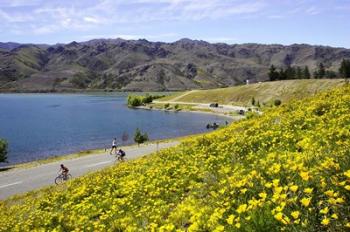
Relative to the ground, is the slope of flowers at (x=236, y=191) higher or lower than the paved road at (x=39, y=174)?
higher

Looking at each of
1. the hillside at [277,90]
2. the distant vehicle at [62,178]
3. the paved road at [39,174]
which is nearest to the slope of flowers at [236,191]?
the distant vehicle at [62,178]

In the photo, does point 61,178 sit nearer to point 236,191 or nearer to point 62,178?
point 62,178

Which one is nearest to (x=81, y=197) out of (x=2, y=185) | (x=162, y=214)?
(x=162, y=214)

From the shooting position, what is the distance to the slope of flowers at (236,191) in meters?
6.21

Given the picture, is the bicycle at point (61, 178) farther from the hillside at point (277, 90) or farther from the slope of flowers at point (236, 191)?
the hillside at point (277, 90)

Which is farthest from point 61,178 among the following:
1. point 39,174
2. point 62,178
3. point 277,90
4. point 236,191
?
point 277,90

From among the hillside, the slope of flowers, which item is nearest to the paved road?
the slope of flowers

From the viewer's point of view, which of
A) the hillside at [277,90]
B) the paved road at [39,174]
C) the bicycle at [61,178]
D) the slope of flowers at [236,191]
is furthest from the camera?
the hillside at [277,90]

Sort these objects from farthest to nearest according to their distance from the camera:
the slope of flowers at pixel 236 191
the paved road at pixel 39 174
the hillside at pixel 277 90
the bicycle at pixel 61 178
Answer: the hillside at pixel 277 90 < the paved road at pixel 39 174 < the bicycle at pixel 61 178 < the slope of flowers at pixel 236 191

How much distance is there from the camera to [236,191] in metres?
8.50

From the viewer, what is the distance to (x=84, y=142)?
327ft

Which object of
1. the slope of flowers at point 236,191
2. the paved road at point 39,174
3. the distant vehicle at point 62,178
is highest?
the slope of flowers at point 236,191

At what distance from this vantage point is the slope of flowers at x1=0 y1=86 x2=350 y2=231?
20.4 feet

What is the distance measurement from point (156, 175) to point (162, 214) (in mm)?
3960
